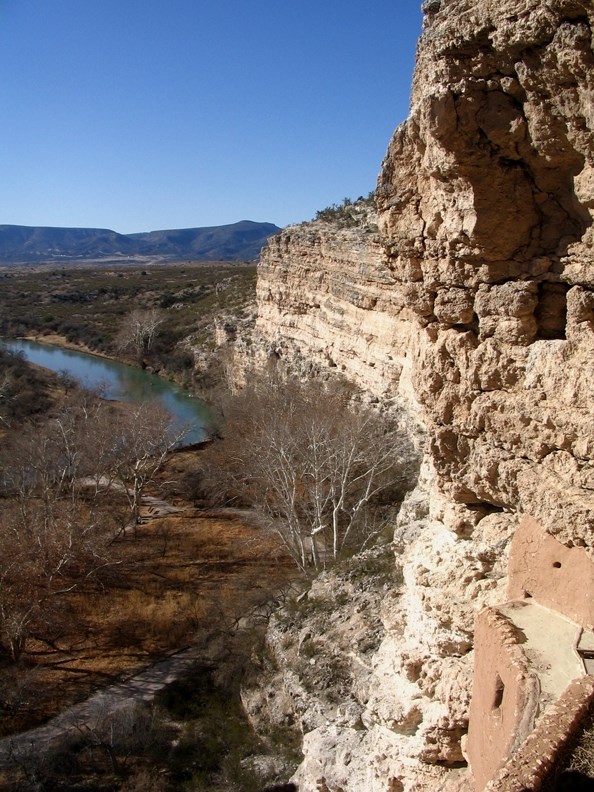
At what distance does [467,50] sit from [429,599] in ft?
15.3

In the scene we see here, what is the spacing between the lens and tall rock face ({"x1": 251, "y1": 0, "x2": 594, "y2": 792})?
14.4 ft

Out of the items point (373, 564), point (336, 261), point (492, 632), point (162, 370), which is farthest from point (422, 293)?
point (162, 370)

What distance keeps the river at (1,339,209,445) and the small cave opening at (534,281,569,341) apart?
23.9 metres

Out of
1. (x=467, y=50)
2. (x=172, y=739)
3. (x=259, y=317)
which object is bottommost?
(x=172, y=739)

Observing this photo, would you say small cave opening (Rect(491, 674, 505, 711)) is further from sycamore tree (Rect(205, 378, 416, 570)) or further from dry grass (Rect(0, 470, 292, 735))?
dry grass (Rect(0, 470, 292, 735))

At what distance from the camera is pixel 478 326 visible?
5379mm

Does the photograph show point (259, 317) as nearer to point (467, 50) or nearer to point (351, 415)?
point (351, 415)

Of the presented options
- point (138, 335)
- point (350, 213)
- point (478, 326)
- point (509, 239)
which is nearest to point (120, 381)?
point (138, 335)

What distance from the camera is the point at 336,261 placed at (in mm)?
25188

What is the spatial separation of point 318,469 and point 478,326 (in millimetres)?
10306

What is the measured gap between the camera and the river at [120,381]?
32.7m

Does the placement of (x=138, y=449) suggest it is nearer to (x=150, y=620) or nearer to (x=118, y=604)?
(x=118, y=604)

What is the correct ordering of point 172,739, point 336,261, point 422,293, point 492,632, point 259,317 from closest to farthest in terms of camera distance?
point 492,632, point 422,293, point 172,739, point 336,261, point 259,317

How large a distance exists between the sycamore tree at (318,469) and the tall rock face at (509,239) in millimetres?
9141
